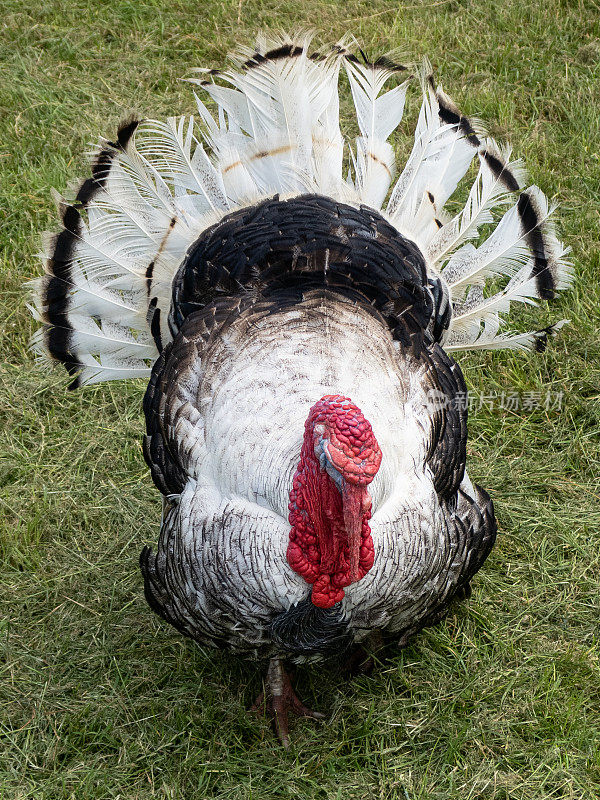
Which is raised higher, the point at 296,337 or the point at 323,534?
the point at 296,337

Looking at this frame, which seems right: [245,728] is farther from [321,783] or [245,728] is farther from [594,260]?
[594,260]

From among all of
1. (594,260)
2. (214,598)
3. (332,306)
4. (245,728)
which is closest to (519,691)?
(245,728)

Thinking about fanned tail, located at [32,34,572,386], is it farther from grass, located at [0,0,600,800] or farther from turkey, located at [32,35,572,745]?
grass, located at [0,0,600,800]

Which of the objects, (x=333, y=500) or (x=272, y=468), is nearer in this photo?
(x=333, y=500)

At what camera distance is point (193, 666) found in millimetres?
4000

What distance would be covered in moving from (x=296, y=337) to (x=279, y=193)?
0.95m

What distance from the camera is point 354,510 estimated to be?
2781mm

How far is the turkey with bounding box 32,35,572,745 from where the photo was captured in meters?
3.03

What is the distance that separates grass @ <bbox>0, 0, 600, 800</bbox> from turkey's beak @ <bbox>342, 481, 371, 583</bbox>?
1.25 meters
